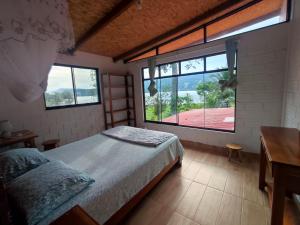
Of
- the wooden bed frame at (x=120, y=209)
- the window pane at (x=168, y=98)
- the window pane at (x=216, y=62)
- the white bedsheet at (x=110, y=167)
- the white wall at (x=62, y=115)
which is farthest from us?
the window pane at (x=168, y=98)

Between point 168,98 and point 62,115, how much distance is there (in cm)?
266

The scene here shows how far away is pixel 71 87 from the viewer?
3373 millimetres

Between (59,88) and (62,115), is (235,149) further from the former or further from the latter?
(59,88)

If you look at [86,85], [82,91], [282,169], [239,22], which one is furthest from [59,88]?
[239,22]

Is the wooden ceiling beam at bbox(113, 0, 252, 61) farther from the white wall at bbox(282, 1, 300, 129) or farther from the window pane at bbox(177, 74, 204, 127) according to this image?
the window pane at bbox(177, 74, 204, 127)

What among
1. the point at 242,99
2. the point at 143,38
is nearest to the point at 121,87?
the point at 143,38

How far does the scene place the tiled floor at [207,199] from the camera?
1.53 metres

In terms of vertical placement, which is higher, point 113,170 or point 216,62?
point 216,62

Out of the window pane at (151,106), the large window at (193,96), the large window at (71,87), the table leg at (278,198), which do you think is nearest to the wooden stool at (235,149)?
the large window at (193,96)

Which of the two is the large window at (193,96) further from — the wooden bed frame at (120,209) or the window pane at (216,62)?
the wooden bed frame at (120,209)

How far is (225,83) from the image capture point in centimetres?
272

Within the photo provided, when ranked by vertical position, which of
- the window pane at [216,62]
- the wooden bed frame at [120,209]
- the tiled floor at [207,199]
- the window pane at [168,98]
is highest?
the window pane at [216,62]

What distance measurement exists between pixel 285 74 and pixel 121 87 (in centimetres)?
375

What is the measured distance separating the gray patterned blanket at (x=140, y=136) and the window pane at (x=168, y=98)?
1.42m
